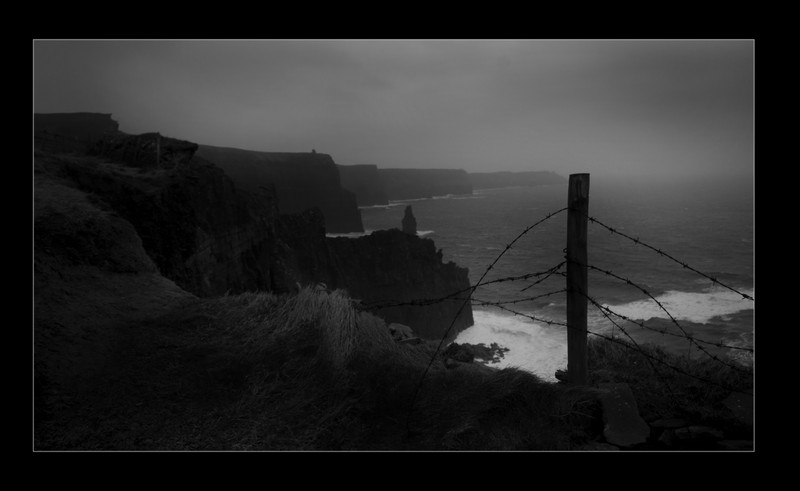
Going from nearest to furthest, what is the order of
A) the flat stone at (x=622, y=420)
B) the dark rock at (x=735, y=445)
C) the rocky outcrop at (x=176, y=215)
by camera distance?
1. the dark rock at (x=735, y=445)
2. the flat stone at (x=622, y=420)
3. the rocky outcrop at (x=176, y=215)

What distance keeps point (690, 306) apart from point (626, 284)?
12.8 meters

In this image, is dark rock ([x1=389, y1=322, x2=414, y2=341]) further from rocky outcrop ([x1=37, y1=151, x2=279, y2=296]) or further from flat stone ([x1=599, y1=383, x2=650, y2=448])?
rocky outcrop ([x1=37, y1=151, x2=279, y2=296])

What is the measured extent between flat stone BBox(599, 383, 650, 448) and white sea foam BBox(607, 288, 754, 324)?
37.6 metres

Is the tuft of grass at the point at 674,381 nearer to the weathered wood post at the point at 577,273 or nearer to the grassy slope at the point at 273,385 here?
the grassy slope at the point at 273,385

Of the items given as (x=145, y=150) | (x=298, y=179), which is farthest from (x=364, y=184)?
(x=145, y=150)

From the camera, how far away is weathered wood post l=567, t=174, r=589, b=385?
4266mm

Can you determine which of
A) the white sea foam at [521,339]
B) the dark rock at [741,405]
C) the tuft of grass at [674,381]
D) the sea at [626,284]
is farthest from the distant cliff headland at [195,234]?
the sea at [626,284]

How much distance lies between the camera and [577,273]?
4387mm

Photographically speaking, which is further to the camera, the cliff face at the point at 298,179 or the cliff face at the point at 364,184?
the cliff face at the point at 364,184

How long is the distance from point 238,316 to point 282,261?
2468cm

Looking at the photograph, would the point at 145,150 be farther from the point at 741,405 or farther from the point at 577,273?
the point at 741,405

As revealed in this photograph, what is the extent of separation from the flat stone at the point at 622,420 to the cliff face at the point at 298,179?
9871cm

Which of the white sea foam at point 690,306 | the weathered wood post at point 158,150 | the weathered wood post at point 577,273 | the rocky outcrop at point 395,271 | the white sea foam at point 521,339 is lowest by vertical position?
the white sea foam at point 521,339

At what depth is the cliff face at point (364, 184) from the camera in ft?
547
